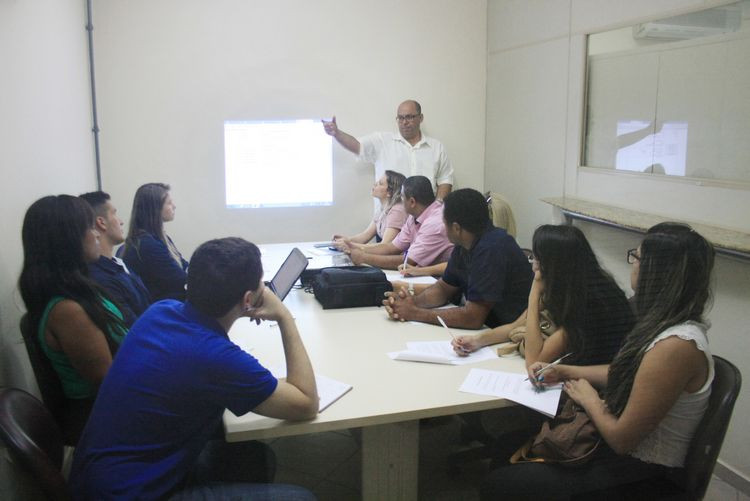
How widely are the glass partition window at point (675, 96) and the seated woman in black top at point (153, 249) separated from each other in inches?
96.9

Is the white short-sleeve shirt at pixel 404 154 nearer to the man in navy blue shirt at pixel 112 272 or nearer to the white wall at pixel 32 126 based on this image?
the white wall at pixel 32 126

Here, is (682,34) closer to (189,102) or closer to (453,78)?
(453,78)

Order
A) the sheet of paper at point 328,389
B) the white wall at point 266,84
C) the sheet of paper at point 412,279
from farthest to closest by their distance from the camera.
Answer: the white wall at point 266,84, the sheet of paper at point 412,279, the sheet of paper at point 328,389

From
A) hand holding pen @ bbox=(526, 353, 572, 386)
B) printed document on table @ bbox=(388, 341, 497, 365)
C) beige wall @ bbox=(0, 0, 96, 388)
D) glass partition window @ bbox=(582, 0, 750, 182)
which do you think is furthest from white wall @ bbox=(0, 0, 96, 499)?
glass partition window @ bbox=(582, 0, 750, 182)

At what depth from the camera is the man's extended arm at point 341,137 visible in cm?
481

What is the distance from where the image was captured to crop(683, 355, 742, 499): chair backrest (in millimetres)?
1507

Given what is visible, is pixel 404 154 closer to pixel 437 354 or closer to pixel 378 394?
pixel 437 354

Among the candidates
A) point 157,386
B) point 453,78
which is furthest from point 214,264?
point 453,78

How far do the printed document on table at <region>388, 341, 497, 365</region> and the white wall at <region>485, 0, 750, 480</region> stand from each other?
54 cm

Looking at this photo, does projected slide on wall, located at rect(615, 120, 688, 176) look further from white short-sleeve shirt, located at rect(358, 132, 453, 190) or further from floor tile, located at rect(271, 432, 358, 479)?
floor tile, located at rect(271, 432, 358, 479)

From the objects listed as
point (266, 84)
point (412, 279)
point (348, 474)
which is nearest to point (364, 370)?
point (348, 474)

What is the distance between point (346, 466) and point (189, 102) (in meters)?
3.27

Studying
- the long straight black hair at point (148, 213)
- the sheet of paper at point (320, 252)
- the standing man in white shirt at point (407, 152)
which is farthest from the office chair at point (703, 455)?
the standing man in white shirt at point (407, 152)

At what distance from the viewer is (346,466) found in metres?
2.63
